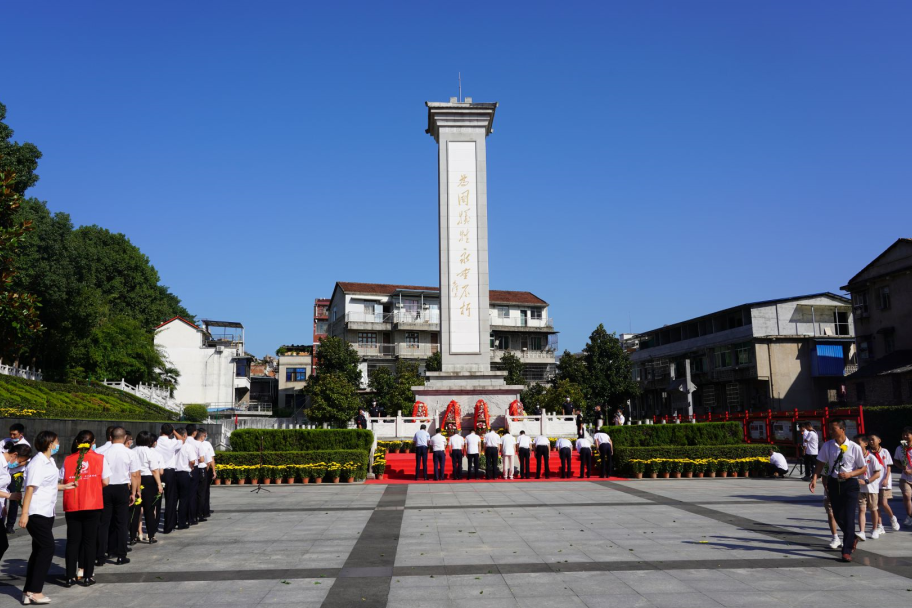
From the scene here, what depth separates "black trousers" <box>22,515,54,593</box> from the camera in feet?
22.6

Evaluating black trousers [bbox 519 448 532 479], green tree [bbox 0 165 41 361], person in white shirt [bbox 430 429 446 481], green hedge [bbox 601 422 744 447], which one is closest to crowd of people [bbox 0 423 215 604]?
person in white shirt [bbox 430 429 446 481]

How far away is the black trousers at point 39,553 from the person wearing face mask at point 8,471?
3.19 ft

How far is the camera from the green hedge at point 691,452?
69.6ft

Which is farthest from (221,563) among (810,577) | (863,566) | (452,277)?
(452,277)

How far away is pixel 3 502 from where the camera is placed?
801 centimetres

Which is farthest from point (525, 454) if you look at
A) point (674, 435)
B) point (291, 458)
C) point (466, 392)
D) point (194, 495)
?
point (466, 392)

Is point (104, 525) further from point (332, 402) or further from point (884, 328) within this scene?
point (884, 328)

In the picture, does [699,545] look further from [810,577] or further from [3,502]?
[3,502]

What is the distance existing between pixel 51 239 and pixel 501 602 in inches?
1364

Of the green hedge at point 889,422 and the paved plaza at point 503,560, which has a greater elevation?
the green hedge at point 889,422

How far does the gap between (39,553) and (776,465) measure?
1931 centimetres

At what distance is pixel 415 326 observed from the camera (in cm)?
5631

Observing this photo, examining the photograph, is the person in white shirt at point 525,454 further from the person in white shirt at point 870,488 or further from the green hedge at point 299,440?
the person in white shirt at point 870,488

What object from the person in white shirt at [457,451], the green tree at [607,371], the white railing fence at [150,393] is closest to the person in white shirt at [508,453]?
the person in white shirt at [457,451]
